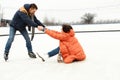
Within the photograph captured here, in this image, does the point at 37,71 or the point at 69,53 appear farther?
the point at 69,53

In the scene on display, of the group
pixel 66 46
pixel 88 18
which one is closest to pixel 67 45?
pixel 66 46

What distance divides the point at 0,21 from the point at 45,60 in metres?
23.1

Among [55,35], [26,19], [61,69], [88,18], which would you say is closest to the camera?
[61,69]

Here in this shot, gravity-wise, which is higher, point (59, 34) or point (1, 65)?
point (59, 34)

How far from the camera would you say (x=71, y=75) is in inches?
232

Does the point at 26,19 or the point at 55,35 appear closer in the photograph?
the point at 55,35

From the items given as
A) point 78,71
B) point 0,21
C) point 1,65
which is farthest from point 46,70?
point 0,21

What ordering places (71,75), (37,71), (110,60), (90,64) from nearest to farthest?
(71,75), (37,71), (90,64), (110,60)

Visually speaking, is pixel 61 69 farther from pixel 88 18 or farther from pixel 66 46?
pixel 88 18

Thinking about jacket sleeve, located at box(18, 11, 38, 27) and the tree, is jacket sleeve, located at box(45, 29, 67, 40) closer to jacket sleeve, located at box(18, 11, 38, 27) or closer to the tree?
jacket sleeve, located at box(18, 11, 38, 27)

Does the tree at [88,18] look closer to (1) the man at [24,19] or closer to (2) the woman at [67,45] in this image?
(1) the man at [24,19]

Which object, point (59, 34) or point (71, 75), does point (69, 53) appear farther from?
point (71, 75)

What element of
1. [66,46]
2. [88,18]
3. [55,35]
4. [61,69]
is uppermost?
[55,35]

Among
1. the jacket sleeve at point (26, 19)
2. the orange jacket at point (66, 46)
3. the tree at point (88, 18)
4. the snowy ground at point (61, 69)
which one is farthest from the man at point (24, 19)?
the tree at point (88, 18)
